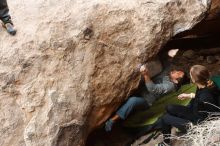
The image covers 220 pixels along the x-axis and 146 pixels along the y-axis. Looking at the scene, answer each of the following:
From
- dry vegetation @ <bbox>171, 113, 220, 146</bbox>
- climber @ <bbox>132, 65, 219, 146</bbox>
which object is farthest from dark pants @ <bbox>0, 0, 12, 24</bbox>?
dry vegetation @ <bbox>171, 113, 220, 146</bbox>

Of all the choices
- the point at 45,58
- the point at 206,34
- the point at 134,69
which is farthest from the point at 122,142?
the point at 206,34

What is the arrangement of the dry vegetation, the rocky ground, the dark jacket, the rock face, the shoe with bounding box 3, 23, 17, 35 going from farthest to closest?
1. the rocky ground
2. the shoe with bounding box 3, 23, 17, 35
3. the rock face
4. the dark jacket
5. the dry vegetation

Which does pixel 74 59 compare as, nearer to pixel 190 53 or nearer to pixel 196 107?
pixel 196 107

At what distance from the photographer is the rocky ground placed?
5.47 metres

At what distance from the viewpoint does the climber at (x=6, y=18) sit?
500cm

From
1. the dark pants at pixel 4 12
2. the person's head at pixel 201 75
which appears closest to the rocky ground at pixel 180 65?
the person's head at pixel 201 75

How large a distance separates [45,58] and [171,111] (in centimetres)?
129

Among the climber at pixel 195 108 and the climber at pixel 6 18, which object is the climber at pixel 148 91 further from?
the climber at pixel 6 18

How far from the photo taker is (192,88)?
17.8 ft

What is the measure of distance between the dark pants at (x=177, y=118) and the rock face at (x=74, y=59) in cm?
56

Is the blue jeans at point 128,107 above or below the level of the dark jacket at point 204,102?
below

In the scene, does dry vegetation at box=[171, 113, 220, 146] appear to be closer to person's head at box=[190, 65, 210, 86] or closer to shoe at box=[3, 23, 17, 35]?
person's head at box=[190, 65, 210, 86]

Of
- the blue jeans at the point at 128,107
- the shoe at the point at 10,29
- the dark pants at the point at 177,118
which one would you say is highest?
the shoe at the point at 10,29

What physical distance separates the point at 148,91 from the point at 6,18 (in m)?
1.60
